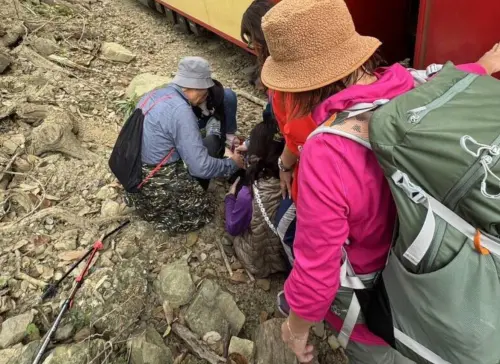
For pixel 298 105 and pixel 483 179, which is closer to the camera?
pixel 483 179

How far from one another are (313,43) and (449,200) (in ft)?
1.98

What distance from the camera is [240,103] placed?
5047 millimetres

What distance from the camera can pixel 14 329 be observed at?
8.49ft

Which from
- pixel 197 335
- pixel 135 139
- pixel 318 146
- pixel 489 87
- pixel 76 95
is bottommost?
pixel 197 335

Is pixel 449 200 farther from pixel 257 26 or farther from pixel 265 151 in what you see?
pixel 257 26

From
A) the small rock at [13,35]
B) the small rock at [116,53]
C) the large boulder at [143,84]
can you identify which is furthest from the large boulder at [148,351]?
the small rock at [13,35]

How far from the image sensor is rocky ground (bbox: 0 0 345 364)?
2.57 m

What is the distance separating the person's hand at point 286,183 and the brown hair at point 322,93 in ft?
2.67

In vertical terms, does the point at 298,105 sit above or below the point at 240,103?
above

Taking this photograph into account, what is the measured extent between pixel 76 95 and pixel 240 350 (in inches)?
146

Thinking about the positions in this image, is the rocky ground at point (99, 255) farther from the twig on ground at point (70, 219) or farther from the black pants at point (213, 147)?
the black pants at point (213, 147)

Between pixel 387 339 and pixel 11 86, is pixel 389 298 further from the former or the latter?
pixel 11 86

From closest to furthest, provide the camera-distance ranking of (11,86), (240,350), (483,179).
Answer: (483,179) → (240,350) → (11,86)

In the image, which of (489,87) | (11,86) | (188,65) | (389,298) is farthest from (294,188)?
(11,86)
